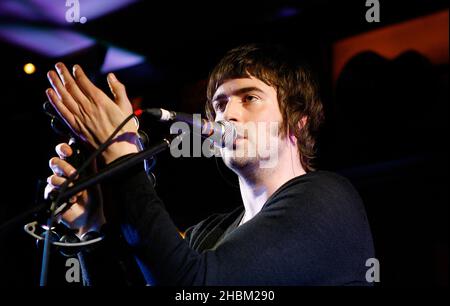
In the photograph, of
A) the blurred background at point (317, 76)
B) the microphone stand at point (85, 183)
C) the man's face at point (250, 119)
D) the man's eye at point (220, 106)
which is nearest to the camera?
the microphone stand at point (85, 183)

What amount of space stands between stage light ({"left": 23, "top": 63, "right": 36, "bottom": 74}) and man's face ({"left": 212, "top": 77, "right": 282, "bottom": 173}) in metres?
2.62

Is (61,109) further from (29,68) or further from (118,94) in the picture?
(29,68)

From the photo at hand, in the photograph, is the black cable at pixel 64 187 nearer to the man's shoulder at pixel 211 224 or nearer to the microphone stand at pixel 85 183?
the microphone stand at pixel 85 183

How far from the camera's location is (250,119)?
1.81 m

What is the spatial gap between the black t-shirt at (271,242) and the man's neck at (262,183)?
32 cm

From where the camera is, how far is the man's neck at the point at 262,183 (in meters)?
1.87

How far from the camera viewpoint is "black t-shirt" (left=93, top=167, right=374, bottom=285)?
46.9 inches

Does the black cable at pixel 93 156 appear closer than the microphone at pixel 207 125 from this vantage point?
Yes

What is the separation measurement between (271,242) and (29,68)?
345cm

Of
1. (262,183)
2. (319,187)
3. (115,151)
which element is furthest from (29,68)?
(319,187)

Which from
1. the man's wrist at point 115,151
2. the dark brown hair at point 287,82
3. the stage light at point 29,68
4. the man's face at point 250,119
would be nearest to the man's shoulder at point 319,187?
the man's face at point 250,119

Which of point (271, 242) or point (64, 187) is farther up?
point (64, 187)

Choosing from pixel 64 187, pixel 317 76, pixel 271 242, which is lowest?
pixel 271 242

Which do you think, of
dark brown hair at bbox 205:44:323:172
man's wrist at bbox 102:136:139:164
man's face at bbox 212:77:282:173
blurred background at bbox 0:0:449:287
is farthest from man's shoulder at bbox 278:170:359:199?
blurred background at bbox 0:0:449:287
